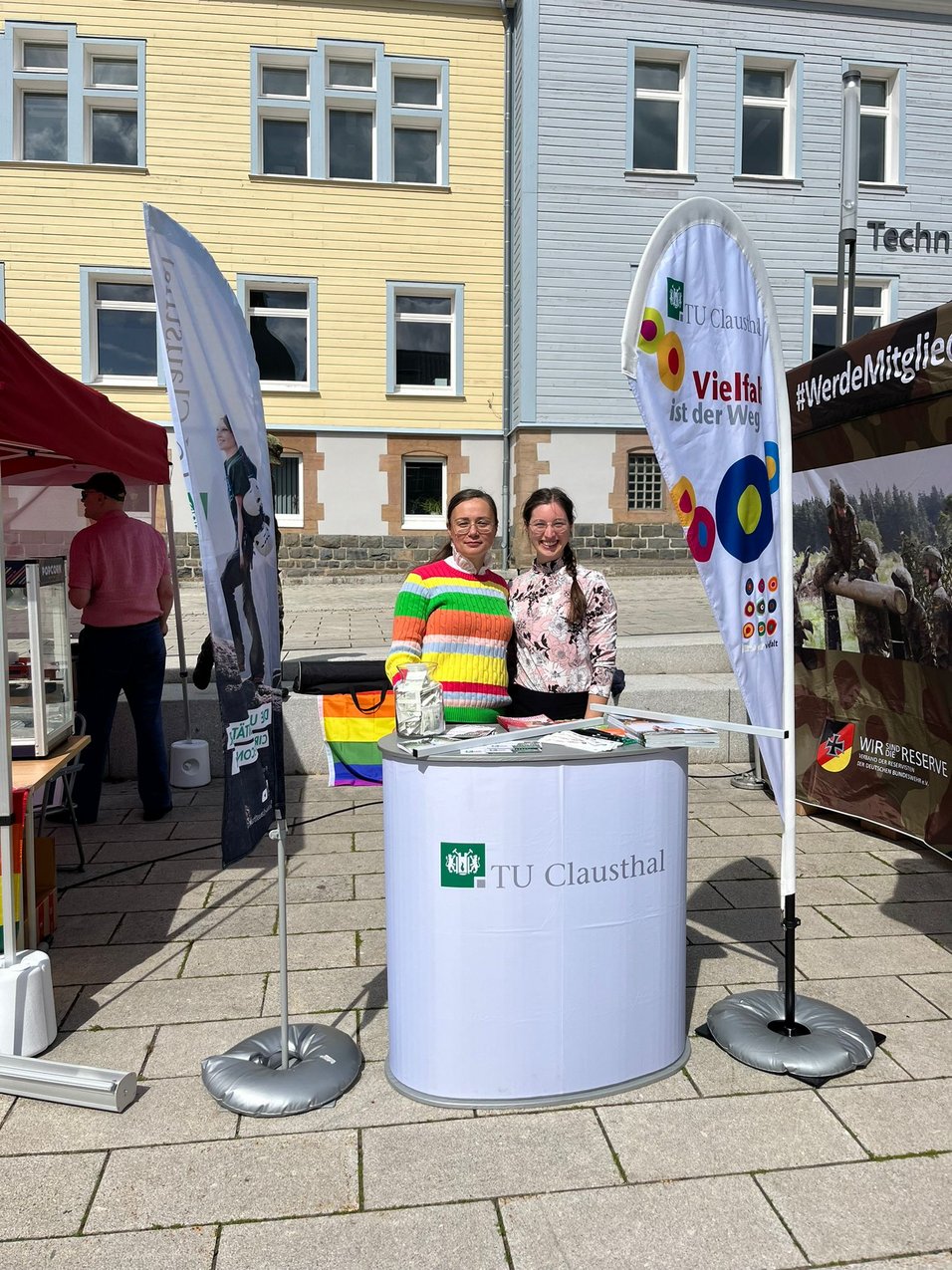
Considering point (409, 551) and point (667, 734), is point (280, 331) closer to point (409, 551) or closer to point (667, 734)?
point (409, 551)

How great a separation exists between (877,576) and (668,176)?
48.0ft

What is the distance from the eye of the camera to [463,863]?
2.77 meters

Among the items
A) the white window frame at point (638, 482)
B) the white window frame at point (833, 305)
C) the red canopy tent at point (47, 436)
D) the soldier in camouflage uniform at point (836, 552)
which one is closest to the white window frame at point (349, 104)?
the white window frame at point (638, 482)

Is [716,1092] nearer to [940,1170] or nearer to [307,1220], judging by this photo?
[940,1170]

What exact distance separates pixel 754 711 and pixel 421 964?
1256 millimetres

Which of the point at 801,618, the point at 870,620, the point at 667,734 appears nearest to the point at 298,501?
the point at 801,618

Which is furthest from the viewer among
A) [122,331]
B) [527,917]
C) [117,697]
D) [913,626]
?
[122,331]

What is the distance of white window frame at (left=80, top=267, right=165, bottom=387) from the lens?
17188mm

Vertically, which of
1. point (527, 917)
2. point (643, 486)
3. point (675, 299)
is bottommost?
point (527, 917)

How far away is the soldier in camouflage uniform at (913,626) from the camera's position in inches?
198

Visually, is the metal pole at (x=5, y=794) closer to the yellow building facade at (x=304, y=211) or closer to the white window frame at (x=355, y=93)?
the yellow building facade at (x=304, y=211)

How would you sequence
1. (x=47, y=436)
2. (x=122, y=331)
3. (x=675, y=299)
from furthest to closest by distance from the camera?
(x=122, y=331)
(x=47, y=436)
(x=675, y=299)

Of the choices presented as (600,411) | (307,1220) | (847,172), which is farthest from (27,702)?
(600,411)

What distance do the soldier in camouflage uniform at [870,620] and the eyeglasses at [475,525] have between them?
107 inches
